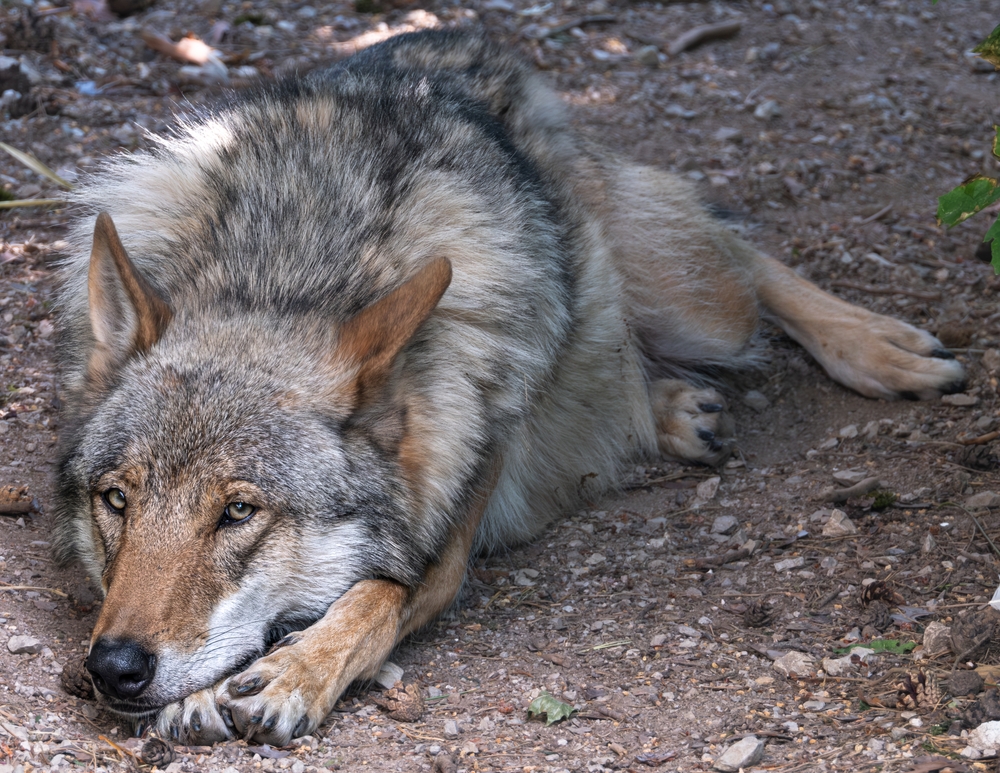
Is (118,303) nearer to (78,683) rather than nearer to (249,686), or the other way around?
(78,683)

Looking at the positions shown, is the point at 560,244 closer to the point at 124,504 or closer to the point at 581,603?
the point at 581,603

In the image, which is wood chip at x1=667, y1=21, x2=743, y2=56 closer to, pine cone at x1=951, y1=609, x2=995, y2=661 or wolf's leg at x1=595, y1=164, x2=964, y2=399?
wolf's leg at x1=595, y1=164, x2=964, y2=399

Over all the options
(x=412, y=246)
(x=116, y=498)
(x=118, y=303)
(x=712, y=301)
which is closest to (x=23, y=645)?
(x=116, y=498)

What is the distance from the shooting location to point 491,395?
138 inches

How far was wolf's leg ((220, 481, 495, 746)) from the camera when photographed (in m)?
2.82

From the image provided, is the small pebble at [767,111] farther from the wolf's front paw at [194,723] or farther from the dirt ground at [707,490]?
the wolf's front paw at [194,723]

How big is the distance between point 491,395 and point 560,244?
881 mm

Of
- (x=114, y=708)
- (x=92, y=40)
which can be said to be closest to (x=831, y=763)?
(x=114, y=708)

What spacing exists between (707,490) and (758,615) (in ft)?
3.40

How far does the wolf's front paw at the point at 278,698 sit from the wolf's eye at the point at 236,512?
0.42 m

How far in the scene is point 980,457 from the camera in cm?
409

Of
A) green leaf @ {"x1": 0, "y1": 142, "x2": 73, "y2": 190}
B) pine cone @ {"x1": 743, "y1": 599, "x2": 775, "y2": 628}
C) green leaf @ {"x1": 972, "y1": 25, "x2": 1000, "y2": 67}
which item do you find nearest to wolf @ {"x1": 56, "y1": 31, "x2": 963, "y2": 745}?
pine cone @ {"x1": 743, "y1": 599, "x2": 775, "y2": 628}

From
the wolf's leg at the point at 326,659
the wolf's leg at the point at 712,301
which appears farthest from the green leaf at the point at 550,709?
the wolf's leg at the point at 712,301

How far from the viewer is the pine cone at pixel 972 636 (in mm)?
2906
